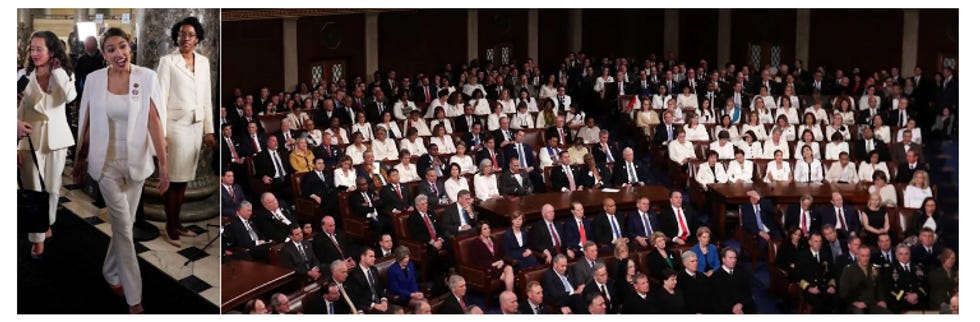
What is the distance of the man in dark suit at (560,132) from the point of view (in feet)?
39.3

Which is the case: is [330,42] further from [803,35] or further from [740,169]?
[803,35]

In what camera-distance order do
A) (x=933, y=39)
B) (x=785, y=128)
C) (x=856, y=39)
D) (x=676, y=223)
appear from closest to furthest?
1. (x=676, y=223)
2. (x=785, y=128)
3. (x=933, y=39)
4. (x=856, y=39)

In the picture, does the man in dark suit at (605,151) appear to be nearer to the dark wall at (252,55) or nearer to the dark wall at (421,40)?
the dark wall at (252,55)

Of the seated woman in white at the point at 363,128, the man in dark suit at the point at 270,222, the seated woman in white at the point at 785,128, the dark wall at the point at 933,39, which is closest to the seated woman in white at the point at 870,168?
the seated woman in white at the point at 785,128

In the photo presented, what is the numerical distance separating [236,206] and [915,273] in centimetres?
458

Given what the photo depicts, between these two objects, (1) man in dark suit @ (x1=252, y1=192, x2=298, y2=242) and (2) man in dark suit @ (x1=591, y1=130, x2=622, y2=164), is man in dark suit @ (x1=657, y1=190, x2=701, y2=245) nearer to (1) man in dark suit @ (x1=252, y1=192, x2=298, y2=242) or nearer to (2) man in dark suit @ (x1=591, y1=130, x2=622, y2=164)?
(2) man in dark suit @ (x1=591, y1=130, x2=622, y2=164)

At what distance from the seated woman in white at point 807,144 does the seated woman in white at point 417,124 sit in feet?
11.5

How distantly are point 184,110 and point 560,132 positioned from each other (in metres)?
6.04

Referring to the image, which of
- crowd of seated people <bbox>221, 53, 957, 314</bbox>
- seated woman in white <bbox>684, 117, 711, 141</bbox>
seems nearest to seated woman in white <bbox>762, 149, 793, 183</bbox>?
crowd of seated people <bbox>221, 53, 957, 314</bbox>

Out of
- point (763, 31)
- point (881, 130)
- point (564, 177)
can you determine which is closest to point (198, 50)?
point (564, 177)

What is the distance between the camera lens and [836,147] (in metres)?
11.5

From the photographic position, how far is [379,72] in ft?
48.4
